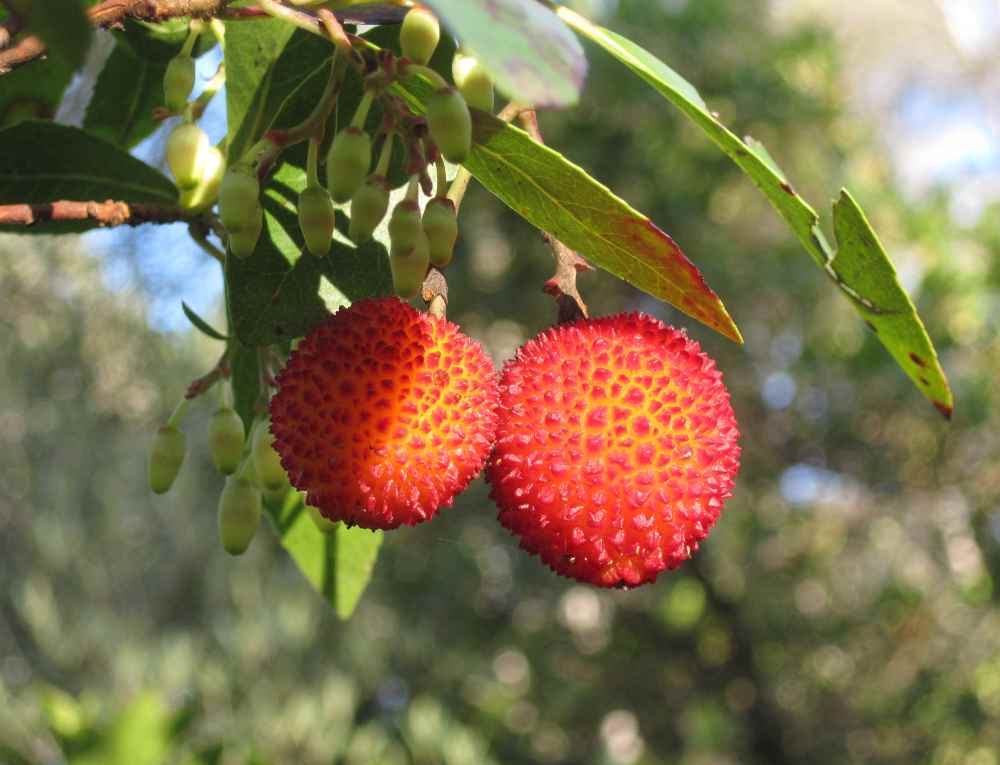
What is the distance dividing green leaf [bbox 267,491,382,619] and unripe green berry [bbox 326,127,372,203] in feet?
1.33

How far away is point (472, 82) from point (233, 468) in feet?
1.04

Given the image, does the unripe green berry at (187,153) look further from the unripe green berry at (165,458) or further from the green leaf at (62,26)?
the green leaf at (62,26)

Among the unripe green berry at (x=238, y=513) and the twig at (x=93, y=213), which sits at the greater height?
the twig at (x=93, y=213)

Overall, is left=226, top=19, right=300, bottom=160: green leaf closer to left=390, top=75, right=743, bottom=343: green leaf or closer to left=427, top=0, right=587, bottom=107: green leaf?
left=390, top=75, right=743, bottom=343: green leaf

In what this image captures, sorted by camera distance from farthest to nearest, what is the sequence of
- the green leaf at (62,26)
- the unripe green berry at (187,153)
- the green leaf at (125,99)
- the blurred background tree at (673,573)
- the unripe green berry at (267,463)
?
the blurred background tree at (673,573), the green leaf at (125,99), the unripe green berry at (267,463), the unripe green berry at (187,153), the green leaf at (62,26)

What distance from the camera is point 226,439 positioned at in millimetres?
722

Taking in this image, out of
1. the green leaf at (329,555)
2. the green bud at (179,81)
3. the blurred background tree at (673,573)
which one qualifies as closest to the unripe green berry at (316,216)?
the green bud at (179,81)

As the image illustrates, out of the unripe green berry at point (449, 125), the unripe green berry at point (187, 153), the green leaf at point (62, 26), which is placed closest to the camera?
the green leaf at point (62, 26)

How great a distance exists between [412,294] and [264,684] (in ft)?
12.4

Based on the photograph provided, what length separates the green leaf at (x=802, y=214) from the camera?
563 mm

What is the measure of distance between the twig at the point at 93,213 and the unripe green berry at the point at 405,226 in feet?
0.65

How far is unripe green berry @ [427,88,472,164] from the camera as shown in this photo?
0.51 metres

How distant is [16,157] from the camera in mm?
734

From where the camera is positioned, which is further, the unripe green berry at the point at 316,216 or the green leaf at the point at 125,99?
the green leaf at the point at 125,99
